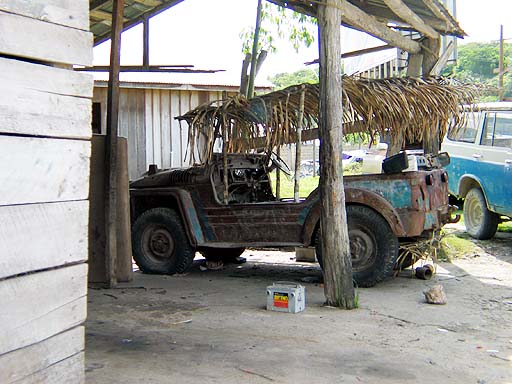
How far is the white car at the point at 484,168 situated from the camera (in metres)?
10.2

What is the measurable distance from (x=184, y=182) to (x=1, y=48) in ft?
21.2

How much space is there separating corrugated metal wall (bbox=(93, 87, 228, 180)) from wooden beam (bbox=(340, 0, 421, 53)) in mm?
4095

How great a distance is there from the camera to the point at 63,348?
2604 millimetres

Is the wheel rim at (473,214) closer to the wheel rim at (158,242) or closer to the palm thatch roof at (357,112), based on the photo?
the palm thatch roof at (357,112)

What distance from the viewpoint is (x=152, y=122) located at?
11562mm

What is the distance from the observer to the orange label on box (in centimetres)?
647

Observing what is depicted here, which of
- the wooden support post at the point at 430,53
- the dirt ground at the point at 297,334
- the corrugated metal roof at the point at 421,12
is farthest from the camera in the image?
the wooden support post at the point at 430,53

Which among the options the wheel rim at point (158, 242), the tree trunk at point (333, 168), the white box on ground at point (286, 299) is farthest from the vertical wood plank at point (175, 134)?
the white box on ground at point (286, 299)

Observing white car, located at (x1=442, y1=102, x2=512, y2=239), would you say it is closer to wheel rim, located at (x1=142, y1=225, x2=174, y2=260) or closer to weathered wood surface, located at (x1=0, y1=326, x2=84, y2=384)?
wheel rim, located at (x1=142, y1=225, x2=174, y2=260)

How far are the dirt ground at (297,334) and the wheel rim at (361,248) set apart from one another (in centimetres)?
34

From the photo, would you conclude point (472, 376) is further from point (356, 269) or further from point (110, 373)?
point (356, 269)

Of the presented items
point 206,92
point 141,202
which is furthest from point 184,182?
point 206,92

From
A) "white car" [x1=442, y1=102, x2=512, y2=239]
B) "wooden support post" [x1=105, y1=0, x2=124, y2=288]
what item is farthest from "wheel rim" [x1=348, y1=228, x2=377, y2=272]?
"white car" [x1=442, y1=102, x2=512, y2=239]

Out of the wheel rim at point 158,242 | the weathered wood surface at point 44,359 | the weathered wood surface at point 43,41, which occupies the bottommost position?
the wheel rim at point 158,242
